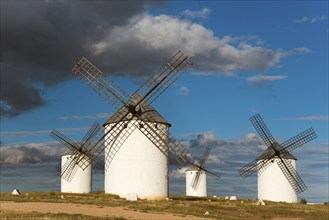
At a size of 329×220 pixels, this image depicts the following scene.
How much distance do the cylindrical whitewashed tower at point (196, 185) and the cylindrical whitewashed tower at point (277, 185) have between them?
536 inches

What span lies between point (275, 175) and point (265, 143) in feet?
16.0

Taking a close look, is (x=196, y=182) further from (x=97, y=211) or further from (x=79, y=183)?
(x=97, y=211)

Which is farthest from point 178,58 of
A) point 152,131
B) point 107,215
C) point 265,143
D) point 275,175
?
point 275,175

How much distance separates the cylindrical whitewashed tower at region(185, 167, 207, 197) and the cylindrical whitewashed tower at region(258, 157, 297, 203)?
536 inches

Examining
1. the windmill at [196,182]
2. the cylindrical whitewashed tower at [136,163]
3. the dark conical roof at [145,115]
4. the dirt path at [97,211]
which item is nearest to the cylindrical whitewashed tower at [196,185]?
the windmill at [196,182]

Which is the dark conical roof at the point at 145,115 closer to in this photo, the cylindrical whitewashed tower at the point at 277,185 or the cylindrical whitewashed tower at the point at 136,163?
the cylindrical whitewashed tower at the point at 136,163

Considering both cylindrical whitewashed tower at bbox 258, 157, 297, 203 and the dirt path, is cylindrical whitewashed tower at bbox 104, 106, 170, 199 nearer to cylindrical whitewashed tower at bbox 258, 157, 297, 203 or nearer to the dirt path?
the dirt path

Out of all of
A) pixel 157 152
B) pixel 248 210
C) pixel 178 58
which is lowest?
pixel 248 210

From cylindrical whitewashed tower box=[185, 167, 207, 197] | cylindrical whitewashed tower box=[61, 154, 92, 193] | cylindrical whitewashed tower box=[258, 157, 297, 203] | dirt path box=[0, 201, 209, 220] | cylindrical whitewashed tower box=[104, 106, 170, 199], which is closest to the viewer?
dirt path box=[0, 201, 209, 220]

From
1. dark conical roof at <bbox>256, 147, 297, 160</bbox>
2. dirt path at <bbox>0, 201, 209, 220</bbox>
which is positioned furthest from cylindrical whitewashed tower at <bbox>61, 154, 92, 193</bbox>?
dirt path at <bbox>0, 201, 209, 220</bbox>

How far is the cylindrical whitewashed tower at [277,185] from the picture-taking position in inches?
2301

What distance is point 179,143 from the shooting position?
41.0 m

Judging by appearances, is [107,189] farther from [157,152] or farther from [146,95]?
[146,95]

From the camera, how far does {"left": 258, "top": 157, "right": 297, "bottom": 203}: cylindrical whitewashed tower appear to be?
58.4 m
